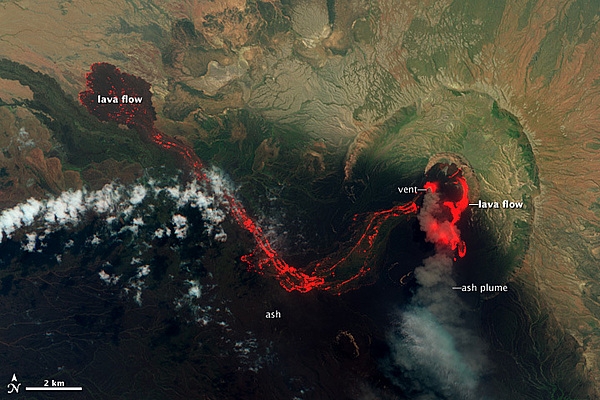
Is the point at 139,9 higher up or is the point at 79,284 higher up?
the point at 139,9

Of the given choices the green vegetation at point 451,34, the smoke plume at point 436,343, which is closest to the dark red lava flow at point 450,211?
the smoke plume at point 436,343

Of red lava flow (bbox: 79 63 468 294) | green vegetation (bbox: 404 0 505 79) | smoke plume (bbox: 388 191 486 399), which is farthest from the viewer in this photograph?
green vegetation (bbox: 404 0 505 79)

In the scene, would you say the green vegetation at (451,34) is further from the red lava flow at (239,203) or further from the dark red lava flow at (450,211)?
the red lava flow at (239,203)

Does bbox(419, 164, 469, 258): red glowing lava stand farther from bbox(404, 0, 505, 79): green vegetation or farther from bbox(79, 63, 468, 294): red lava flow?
bbox(404, 0, 505, 79): green vegetation

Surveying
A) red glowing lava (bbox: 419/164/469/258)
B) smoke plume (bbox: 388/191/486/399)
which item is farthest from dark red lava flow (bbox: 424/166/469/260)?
smoke plume (bbox: 388/191/486/399)

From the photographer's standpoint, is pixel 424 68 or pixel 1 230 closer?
pixel 1 230

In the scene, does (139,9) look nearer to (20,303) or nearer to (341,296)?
(20,303)

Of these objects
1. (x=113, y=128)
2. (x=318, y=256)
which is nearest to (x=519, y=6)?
(x=318, y=256)

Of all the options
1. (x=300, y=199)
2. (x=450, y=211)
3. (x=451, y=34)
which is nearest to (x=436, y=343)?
(x=450, y=211)
